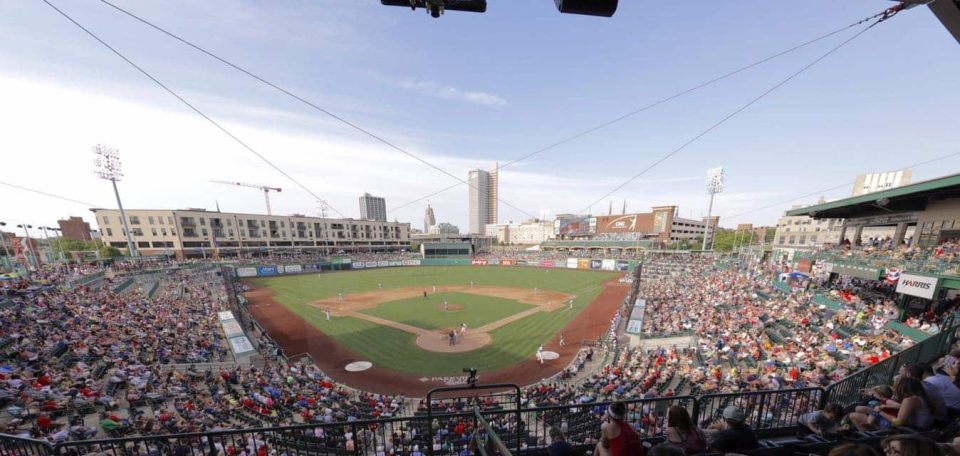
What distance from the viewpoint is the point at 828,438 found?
13.9ft

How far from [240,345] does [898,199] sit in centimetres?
3906

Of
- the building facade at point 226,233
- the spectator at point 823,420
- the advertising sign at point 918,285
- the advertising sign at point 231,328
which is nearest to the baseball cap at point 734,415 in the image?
the spectator at point 823,420

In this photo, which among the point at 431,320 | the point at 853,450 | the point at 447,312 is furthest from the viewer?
the point at 447,312

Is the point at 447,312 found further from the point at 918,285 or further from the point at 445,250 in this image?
the point at 445,250

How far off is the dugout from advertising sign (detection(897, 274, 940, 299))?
215 ft

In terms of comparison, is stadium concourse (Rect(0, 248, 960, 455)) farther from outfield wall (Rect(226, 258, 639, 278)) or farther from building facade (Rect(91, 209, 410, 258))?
building facade (Rect(91, 209, 410, 258))

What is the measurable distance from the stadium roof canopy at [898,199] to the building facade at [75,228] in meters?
146

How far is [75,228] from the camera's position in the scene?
85.0 meters

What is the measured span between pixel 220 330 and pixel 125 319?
5043 millimetres

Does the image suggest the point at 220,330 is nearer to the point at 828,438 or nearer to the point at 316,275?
the point at 828,438

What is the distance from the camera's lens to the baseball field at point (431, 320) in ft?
63.0

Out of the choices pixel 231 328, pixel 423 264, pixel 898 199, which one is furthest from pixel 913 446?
pixel 423 264

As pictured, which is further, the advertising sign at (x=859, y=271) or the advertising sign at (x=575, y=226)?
the advertising sign at (x=575, y=226)

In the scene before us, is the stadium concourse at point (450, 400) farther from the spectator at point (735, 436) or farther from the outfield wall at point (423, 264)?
the outfield wall at point (423, 264)
